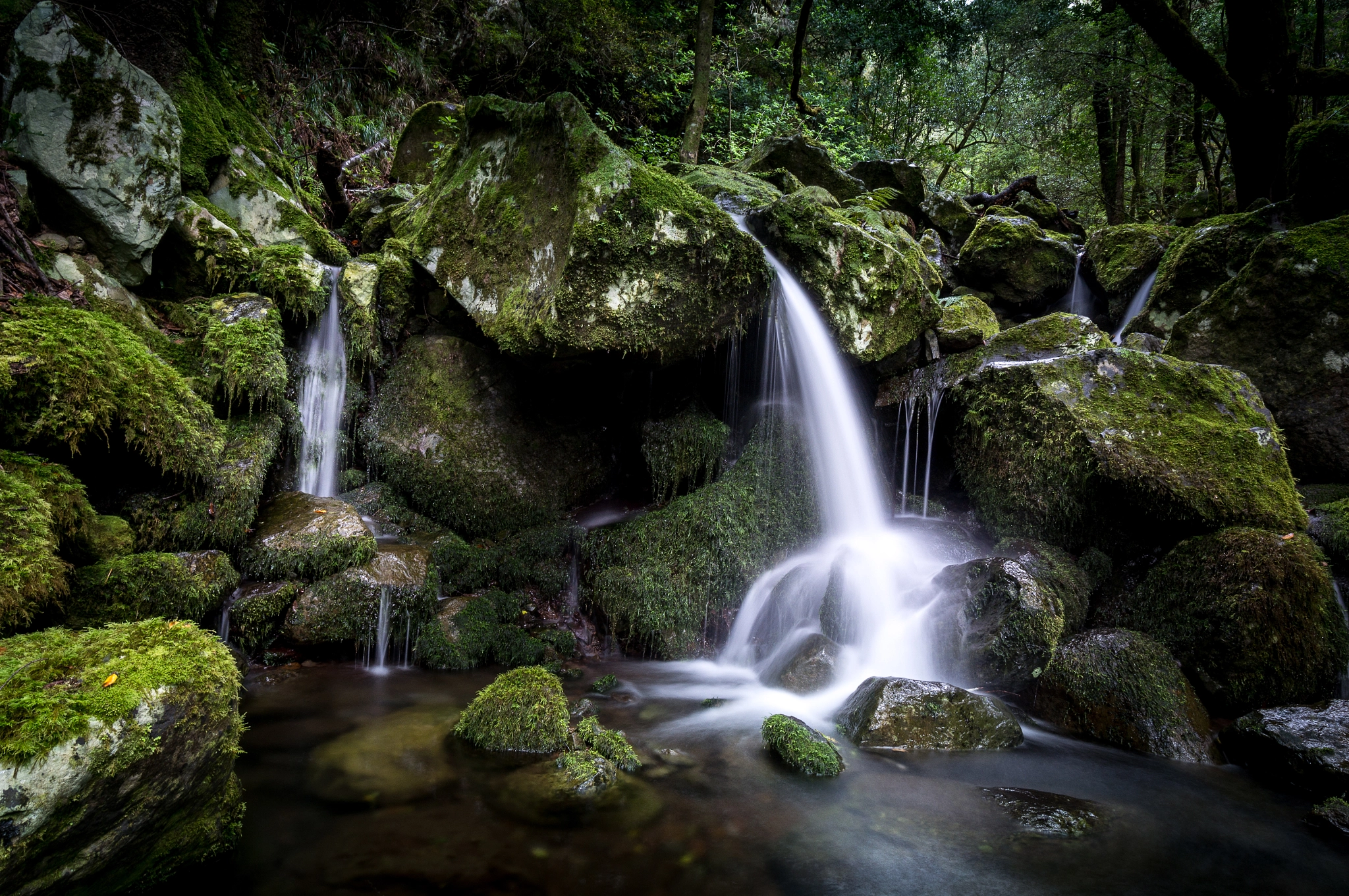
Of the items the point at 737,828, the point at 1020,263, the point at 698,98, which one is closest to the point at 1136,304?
the point at 1020,263

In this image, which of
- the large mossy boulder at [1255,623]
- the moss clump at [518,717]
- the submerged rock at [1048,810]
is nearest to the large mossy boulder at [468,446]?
the moss clump at [518,717]

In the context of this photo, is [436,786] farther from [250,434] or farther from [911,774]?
[250,434]

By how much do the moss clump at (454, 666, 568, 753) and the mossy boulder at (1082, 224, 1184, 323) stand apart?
10.5 meters

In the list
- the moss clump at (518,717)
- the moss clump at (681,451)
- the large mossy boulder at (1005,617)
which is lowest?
the moss clump at (518,717)

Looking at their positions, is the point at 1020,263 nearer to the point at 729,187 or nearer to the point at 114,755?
the point at 729,187

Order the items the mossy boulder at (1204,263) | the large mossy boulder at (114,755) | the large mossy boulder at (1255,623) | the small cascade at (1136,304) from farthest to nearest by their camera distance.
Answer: the small cascade at (1136,304)
the mossy boulder at (1204,263)
the large mossy boulder at (1255,623)
the large mossy boulder at (114,755)

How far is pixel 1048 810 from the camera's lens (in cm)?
342

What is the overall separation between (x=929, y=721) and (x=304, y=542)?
17.5 feet

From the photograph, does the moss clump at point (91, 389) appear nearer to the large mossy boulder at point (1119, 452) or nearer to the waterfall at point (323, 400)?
the waterfall at point (323, 400)

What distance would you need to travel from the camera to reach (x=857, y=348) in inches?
286

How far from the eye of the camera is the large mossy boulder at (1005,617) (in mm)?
5016

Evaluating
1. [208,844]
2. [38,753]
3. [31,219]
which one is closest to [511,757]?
[208,844]

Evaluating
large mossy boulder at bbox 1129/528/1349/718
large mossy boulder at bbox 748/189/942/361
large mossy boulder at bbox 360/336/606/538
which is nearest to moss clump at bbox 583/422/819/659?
large mossy boulder at bbox 360/336/606/538

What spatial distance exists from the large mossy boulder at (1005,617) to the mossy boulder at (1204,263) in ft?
16.5
